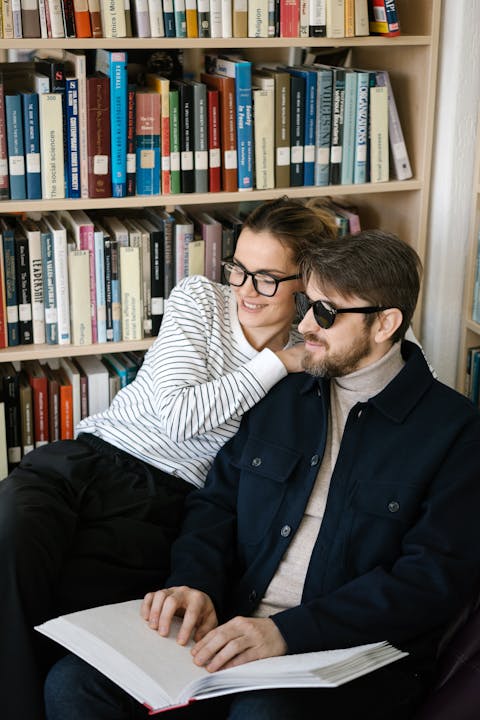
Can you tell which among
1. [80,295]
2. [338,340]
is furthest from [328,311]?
[80,295]

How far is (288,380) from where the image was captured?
2.00m

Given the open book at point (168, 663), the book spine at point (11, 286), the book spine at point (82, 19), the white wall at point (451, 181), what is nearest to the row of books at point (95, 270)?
the book spine at point (11, 286)

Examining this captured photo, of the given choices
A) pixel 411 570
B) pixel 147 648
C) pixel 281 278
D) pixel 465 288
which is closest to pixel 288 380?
pixel 281 278

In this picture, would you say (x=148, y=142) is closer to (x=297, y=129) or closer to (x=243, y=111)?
(x=243, y=111)

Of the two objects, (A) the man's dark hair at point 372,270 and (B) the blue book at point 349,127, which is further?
(B) the blue book at point 349,127

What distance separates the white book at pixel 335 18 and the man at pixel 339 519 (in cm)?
81

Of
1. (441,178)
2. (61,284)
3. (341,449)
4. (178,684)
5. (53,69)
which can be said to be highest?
(53,69)

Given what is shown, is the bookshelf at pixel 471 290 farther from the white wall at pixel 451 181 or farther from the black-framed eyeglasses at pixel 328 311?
the black-framed eyeglasses at pixel 328 311

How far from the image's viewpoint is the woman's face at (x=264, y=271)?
2082mm

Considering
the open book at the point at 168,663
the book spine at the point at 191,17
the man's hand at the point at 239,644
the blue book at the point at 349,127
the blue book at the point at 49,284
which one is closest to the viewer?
the open book at the point at 168,663

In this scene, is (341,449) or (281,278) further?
(281,278)

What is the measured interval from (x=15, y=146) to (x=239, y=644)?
1297 mm

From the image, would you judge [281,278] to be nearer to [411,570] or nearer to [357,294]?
[357,294]

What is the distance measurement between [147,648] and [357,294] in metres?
0.74
